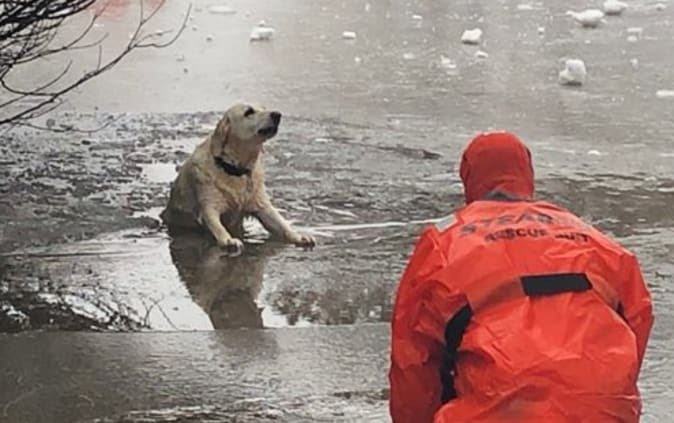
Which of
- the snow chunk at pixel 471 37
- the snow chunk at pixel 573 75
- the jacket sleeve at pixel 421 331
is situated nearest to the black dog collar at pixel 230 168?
the jacket sleeve at pixel 421 331

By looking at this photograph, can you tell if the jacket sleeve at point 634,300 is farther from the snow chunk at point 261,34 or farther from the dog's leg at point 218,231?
the snow chunk at point 261,34

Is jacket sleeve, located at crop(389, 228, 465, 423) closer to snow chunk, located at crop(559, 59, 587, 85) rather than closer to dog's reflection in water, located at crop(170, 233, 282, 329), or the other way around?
dog's reflection in water, located at crop(170, 233, 282, 329)

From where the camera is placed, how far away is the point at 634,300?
3.31 m

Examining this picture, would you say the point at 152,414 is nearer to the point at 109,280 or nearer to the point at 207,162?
the point at 109,280

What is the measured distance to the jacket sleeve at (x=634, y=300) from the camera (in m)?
3.29

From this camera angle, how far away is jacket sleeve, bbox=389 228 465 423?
326 cm

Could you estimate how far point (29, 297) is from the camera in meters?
6.89

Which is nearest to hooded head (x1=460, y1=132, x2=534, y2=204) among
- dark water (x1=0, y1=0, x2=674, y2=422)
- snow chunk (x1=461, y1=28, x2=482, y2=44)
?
dark water (x1=0, y1=0, x2=674, y2=422)

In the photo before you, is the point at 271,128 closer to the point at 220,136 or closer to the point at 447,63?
the point at 220,136

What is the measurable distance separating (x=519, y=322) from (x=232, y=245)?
16.2 ft

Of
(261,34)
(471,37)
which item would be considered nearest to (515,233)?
(471,37)

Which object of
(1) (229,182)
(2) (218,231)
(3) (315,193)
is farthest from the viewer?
(3) (315,193)

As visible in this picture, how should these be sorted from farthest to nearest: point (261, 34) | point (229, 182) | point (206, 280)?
point (261, 34), point (229, 182), point (206, 280)

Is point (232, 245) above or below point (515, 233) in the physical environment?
below
